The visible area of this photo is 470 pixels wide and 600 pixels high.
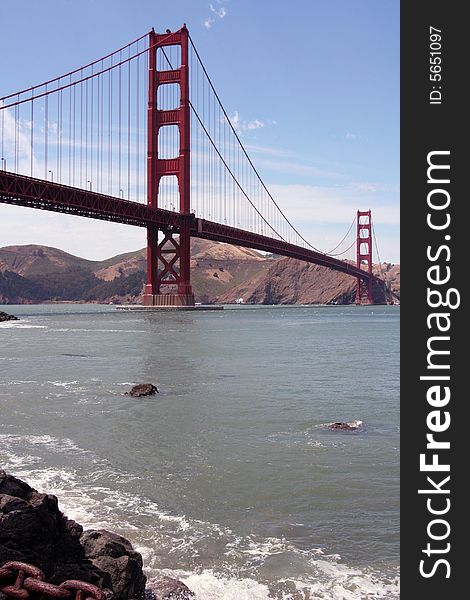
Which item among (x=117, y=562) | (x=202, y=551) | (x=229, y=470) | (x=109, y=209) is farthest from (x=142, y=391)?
(x=109, y=209)

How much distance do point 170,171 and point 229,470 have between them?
55.3 m

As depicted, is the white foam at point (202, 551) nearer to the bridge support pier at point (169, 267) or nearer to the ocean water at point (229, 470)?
the ocean water at point (229, 470)

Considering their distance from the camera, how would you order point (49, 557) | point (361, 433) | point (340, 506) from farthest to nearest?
point (361, 433)
point (340, 506)
point (49, 557)

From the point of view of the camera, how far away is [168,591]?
14.0ft

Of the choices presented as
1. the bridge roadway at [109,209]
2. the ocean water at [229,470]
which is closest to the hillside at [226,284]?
the bridge roadway at [109,209]

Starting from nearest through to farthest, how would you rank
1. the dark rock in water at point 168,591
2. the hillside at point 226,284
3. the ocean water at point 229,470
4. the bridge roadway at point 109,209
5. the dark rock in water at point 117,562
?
1. the dark rock in water at point 117,562
2. the dark rock in water at point 168,591
3. the ocean water at point 229,470
4. the bridge roadway at point 109,209
5. the hillside at point 226,284

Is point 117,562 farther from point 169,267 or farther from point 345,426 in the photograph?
point 169,267

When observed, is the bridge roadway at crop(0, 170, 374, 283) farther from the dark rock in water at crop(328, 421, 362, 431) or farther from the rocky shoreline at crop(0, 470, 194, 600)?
the rocky shoreline at crop(0, 470, 194, 600)

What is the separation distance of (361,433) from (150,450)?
3211 millimetres

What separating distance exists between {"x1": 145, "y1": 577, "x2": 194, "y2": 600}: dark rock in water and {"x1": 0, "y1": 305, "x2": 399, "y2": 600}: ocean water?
166mm

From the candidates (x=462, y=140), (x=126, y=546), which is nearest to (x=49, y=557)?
(x=126, y=546)

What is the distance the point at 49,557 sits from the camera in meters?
3.82

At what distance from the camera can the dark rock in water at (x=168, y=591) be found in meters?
4.19

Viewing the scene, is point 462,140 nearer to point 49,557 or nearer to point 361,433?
point 49,557
